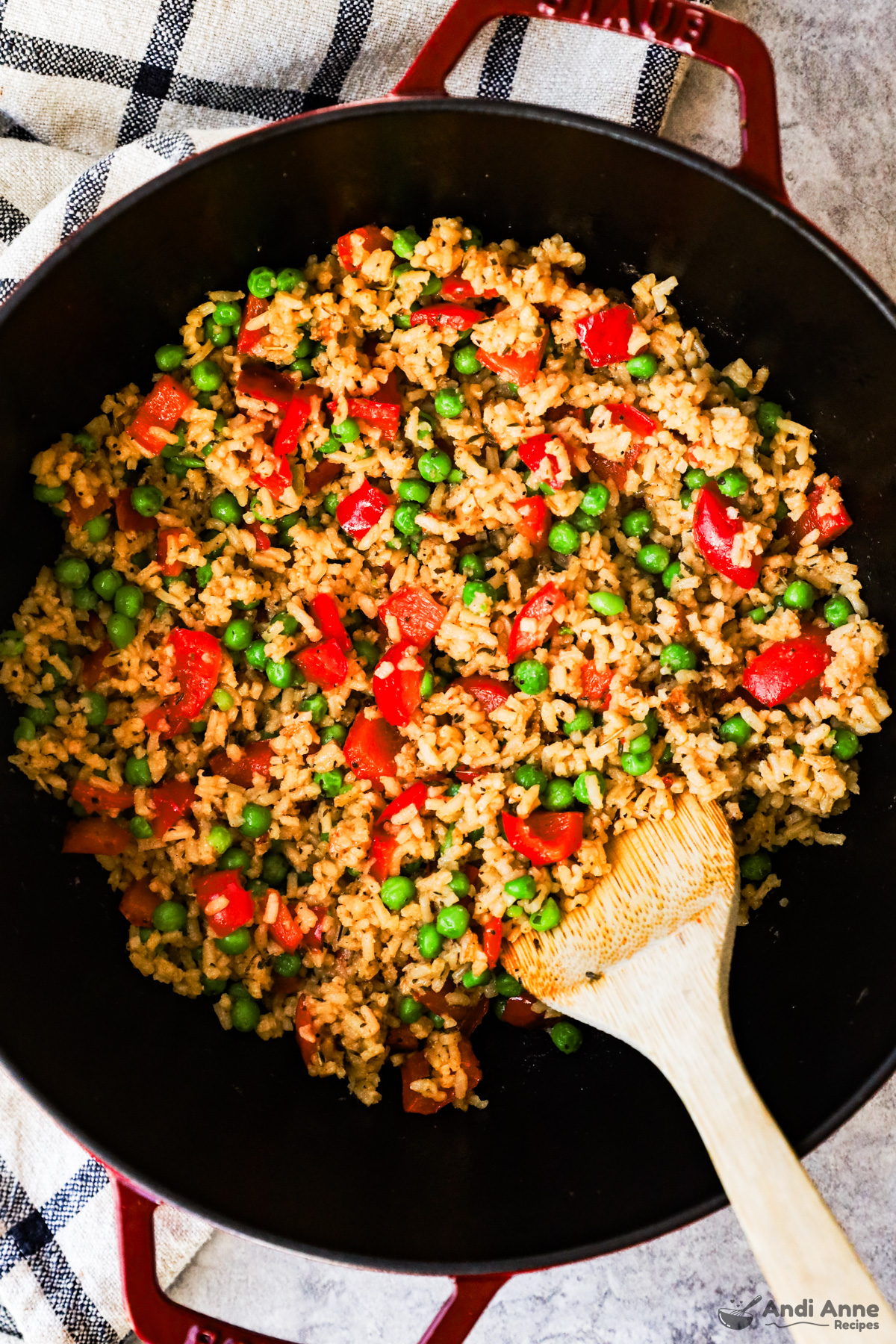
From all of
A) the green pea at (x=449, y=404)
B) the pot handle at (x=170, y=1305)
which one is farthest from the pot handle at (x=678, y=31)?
the pot handle at (x=170, y=1305)

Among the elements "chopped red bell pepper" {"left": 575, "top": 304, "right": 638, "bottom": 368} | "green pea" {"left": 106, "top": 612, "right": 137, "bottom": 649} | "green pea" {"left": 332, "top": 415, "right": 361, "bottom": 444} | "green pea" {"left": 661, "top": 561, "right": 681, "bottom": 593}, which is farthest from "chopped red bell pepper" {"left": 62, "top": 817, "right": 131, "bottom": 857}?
"chopped red bell pepper" {"left": 575, "top": 304, "right": 638, "bottom": 368}

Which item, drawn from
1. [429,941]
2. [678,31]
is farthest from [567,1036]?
[678,31]

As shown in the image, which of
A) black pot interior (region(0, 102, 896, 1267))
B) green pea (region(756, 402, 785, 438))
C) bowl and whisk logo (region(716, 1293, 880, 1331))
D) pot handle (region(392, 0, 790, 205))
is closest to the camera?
bowl and whisk logo (region(716, 1293, 880, 1331))

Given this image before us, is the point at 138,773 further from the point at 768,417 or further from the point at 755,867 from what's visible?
the point at 768,417

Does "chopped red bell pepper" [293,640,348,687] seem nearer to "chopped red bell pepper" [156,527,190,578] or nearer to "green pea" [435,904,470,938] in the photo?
"chopped red bell pepper" [156,527,190,578]

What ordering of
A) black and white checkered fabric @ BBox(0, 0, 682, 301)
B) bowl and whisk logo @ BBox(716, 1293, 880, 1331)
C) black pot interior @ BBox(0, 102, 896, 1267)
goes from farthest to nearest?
black and white checkered fabric @ BBox(0, 0, 682, 301) < black pot interior @ BBox(0, 102, 896, 1267) < bowl and whisk logo @ BBox(716, 1293, 880, 1331)

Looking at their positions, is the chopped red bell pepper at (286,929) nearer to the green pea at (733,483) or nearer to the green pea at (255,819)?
the green pea at (255,819)
